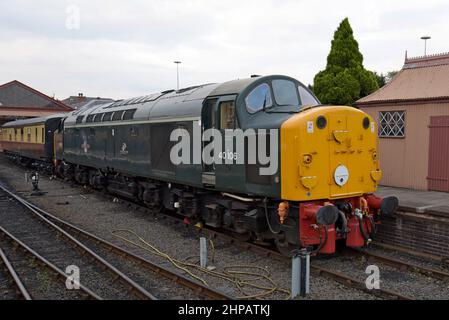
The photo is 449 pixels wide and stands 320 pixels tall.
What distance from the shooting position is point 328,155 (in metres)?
8.44

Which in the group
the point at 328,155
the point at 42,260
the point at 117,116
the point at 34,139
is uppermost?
the point at 117,116

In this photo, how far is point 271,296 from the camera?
23.7 ft

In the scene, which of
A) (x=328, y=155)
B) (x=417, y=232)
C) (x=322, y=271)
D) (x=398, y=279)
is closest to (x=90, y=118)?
(x=328, y=155)

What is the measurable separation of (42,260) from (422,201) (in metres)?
8.82

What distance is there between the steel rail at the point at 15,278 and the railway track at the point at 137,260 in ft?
6.37

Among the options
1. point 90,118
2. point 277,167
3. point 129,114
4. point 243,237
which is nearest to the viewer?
point 277,167

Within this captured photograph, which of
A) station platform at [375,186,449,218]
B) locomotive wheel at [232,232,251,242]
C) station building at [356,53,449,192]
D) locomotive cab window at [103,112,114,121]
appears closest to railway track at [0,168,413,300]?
locomotive wheel at [232,232,251,242]

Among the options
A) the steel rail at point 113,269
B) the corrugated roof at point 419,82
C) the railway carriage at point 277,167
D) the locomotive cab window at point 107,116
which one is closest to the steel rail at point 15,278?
the steel rail at point 113,269

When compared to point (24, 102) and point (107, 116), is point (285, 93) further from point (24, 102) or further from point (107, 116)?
point (24, 102)

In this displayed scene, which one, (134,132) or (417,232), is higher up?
(134,132)

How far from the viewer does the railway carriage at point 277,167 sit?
320 inches

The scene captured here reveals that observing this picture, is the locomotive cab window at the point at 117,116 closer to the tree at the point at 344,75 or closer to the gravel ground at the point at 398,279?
the gravel ground at the point at 398,279

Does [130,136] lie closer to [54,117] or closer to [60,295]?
[60,295]
